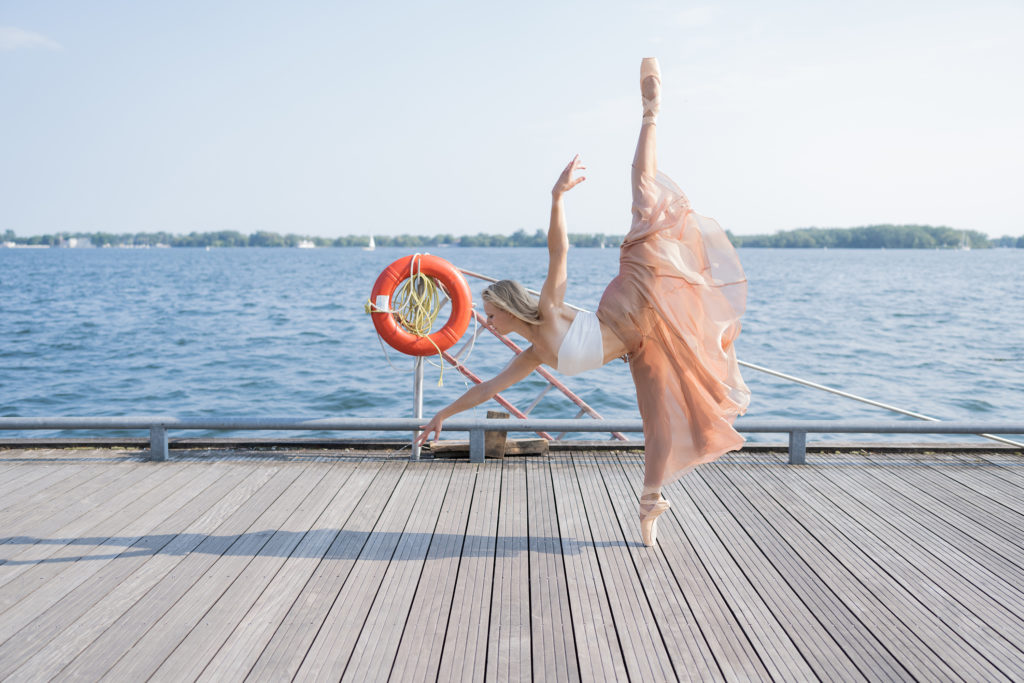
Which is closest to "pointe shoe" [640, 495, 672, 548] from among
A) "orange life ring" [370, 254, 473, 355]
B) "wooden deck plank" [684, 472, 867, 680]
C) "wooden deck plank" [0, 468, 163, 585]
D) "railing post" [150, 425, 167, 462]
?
"wooden deck plank" [684, 472, 867, 680]

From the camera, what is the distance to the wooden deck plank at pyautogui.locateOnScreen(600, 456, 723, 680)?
2193mm

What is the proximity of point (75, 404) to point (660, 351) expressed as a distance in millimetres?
12280

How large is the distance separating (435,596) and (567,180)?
4.86 ft

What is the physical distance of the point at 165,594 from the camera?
261 centimetres

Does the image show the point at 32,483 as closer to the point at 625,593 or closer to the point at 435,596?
the point at 435,596

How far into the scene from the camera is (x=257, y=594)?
2613mm

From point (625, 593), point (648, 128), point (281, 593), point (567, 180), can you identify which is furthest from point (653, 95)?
point (281, 593)

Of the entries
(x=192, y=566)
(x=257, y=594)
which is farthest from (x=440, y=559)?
(x=192, y=566)

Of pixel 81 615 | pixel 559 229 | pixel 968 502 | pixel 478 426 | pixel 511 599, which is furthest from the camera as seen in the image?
pixel 478 426

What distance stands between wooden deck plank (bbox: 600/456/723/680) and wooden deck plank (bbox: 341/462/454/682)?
2.61 ft

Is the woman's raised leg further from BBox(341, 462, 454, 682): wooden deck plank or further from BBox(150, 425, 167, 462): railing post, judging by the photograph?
BBox(150, 425, 167, 462): railing post

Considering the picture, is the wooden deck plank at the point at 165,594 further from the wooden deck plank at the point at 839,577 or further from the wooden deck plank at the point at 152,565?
Answer: the wooden deck plank at the point at 839,577

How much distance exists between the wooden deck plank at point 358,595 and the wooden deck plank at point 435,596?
15cm

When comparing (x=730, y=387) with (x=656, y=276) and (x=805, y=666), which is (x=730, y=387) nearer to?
(x=656, y=276)
